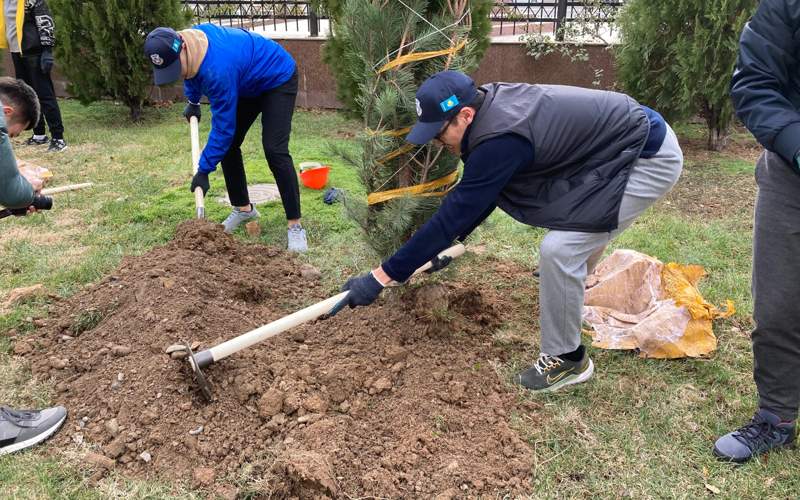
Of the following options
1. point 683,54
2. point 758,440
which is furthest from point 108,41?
point 758,440

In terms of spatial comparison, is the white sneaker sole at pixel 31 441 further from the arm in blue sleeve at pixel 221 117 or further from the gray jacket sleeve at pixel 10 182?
the arm in blue sleeve at pixel 221 117

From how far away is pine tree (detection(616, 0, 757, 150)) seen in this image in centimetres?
598

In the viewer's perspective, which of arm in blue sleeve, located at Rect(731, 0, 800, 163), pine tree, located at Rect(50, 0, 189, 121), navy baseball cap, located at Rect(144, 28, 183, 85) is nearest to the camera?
arm in blue sleeve, located at Rect(731, 0, 800, 163)

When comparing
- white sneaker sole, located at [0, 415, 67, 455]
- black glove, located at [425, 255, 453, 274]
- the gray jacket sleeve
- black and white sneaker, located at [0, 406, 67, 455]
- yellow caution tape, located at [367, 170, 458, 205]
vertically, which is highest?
the gray jacket sleeve

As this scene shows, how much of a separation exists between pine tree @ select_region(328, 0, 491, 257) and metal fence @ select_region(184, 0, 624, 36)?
5212 mm

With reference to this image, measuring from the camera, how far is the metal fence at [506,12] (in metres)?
7.95

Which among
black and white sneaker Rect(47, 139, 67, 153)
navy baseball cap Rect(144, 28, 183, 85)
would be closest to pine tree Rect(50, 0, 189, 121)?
black and white sneaker Rect(47, 139, 67, 153)

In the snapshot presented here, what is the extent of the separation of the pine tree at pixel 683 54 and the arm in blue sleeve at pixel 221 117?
4.52m

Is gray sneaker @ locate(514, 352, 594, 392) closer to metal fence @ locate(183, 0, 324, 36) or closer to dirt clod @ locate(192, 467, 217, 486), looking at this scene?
dirt clod @ locate(192, 467, 217, 486)

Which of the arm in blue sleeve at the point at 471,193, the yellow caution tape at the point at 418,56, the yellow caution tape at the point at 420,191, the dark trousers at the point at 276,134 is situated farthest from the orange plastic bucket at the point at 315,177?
the arm in blue sleeve at the point at 471,193

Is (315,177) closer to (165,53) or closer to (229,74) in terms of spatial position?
(229,74)

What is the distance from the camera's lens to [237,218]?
15.8 feet

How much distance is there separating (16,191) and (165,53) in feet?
4.60

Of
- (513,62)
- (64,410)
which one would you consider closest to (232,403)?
(64,410)
